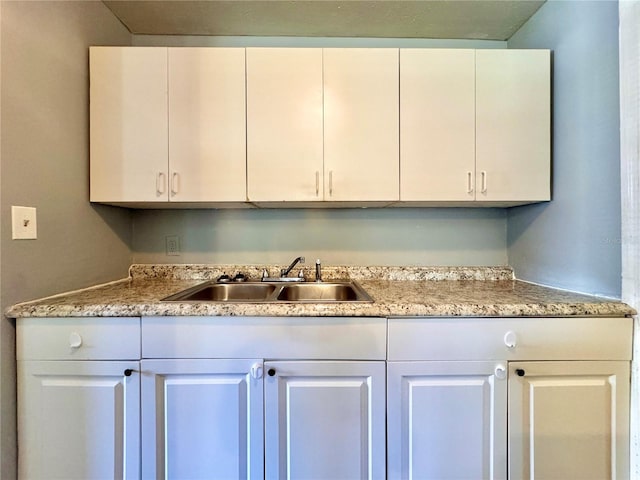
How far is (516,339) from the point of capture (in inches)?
41.4

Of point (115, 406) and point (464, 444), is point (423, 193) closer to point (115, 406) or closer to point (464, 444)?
point (464, 444)

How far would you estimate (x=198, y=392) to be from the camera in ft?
3.45

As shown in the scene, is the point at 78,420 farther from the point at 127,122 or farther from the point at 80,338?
the point at 127,122

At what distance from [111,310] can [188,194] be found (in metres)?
0.58

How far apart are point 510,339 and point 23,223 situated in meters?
1.76

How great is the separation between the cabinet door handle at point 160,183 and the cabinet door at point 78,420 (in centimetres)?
73

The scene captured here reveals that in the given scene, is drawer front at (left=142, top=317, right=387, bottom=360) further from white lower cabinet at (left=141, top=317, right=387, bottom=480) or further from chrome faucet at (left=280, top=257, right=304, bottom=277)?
chrome faucet at (left=280, top=257, right=304, bottom=277)

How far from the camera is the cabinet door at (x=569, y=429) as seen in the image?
105 cm

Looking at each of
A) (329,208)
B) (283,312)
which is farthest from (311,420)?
(329,208)

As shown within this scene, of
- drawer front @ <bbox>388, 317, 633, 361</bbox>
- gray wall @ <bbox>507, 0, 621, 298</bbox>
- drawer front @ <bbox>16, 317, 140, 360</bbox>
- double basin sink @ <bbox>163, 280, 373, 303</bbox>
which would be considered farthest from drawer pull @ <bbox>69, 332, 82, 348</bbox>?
gray wall @ <bbox>507, 0, 621, 298</bbox>

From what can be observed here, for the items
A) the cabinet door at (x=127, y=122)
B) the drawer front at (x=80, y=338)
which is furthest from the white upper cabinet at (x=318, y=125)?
the drawer front at (x=80, y=338)

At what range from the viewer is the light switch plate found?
1.04 m

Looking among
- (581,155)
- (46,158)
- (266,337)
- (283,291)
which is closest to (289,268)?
(283,291)

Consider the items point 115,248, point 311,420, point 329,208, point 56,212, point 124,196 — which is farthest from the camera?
point 329,208
